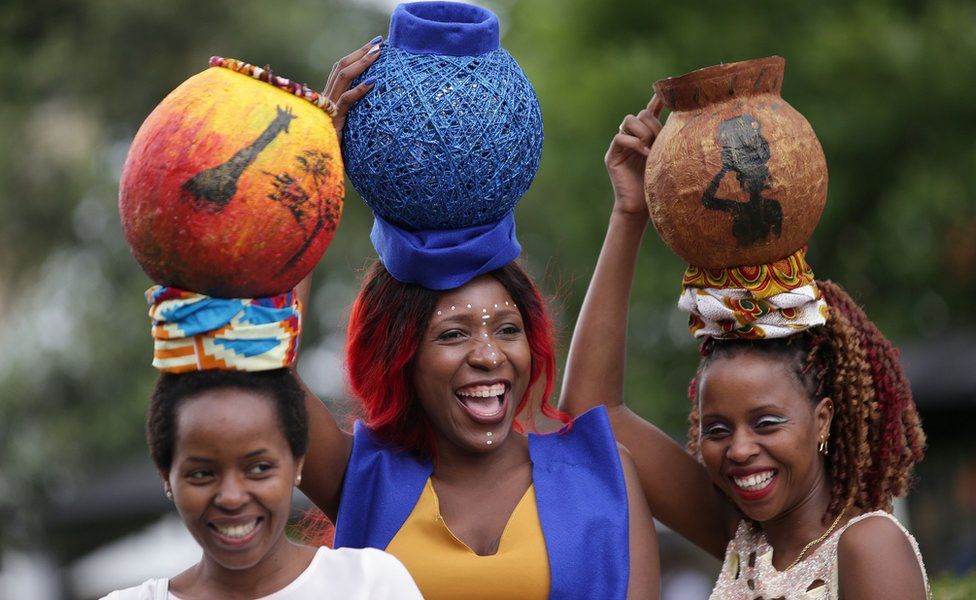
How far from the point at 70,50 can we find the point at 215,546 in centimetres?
1284

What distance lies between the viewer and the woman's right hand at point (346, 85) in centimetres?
386

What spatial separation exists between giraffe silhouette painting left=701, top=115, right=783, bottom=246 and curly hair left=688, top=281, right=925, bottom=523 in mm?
355

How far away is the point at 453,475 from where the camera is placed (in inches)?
162

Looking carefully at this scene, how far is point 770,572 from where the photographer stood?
12.9 ft

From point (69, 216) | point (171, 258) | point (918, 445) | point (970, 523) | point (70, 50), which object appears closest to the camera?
point (171, 258)

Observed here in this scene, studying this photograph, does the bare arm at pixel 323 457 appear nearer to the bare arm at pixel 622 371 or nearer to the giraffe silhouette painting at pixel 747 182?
the bare arm at pixel 622 371

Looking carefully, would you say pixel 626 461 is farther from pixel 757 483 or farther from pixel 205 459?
pixel 205 459

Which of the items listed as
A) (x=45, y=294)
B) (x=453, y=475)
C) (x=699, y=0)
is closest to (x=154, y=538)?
(x=45, y=294)

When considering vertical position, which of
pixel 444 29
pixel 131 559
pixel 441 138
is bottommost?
pixel 131 559

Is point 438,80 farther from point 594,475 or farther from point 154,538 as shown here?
point 154,538

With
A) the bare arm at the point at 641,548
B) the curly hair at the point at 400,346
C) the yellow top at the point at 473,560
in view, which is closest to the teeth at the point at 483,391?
the curly hair at the point at 400,346

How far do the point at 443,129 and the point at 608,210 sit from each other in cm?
884

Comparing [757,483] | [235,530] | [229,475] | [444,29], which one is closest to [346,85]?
[444,29]

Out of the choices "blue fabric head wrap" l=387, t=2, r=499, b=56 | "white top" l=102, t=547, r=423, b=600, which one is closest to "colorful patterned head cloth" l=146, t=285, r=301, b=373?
"white top" l=102, t=547, r=423, b=600
